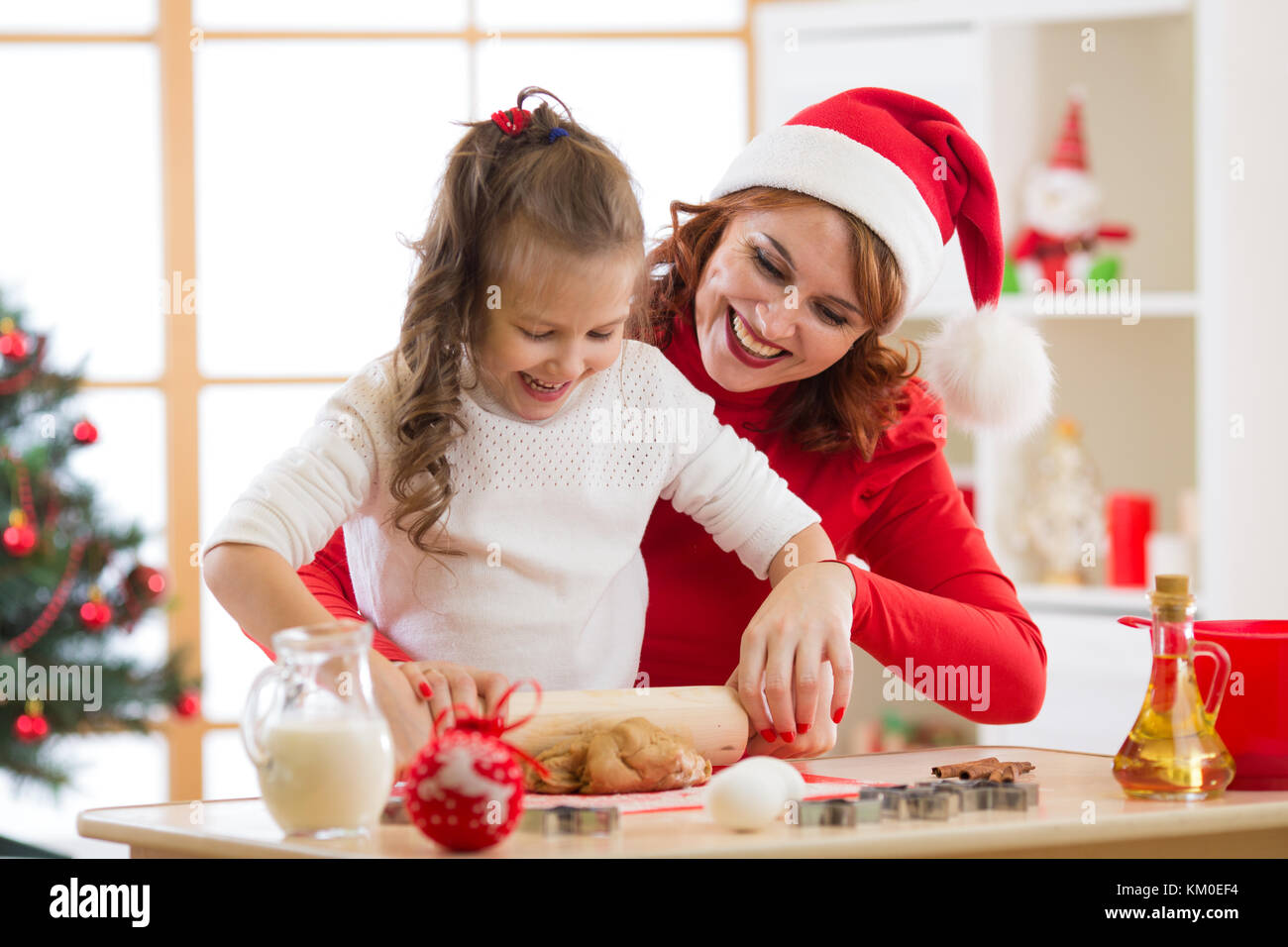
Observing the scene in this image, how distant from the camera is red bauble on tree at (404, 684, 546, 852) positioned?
0.83 metres

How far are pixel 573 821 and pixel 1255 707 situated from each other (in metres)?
0.58

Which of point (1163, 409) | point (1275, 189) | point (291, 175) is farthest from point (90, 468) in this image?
point (1275, 189)

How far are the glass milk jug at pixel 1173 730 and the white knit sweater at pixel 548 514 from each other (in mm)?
433

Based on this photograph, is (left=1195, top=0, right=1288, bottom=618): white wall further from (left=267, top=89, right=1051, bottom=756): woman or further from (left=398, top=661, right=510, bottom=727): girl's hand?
(left=398, top=661, right=510, bottom=727): girl's hand

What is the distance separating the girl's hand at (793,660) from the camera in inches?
46.1

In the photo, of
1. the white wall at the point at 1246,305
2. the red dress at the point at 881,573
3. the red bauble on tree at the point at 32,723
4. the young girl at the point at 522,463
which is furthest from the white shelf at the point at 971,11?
the red bauble on tree at the point at 32,723

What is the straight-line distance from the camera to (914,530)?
1684 millimetres

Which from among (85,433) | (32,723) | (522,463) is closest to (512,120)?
(522,463)

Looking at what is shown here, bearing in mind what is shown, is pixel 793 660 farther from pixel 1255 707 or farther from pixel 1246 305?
pixel 1246 305

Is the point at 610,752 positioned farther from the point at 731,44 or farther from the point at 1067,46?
the point at 731,44

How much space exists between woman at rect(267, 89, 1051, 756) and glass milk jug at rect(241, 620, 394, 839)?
0.55m

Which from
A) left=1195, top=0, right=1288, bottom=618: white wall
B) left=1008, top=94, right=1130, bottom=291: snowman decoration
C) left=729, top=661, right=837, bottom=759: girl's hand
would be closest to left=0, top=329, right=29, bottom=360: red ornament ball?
left=729, top=661, right=837, bottom=759: girl's hand

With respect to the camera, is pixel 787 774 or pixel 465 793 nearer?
pixel 465 793

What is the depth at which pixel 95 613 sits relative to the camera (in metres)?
2.29
